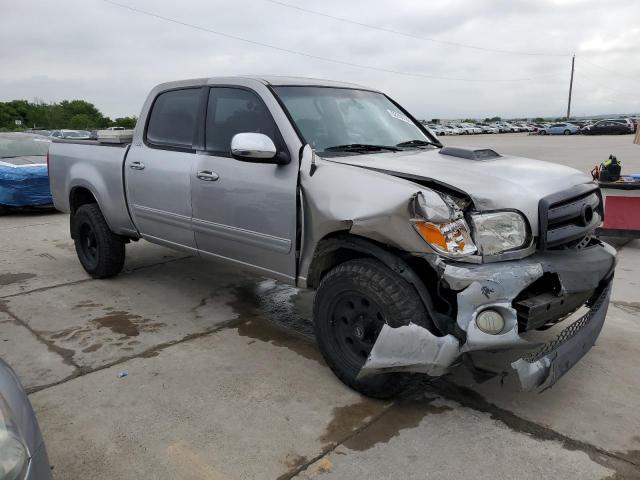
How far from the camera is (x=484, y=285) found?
2582 millimetres

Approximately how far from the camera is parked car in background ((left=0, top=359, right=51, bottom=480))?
5.12 feet

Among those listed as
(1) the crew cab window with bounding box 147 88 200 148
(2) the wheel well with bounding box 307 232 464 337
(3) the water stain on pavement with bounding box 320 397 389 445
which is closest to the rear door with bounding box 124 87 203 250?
(1) the crew cab window with bounding box 147 88 200 148

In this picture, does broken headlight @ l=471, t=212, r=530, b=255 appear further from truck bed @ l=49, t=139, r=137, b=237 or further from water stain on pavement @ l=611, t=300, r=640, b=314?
truck bed @ l=49, t=139, r=137, b=237

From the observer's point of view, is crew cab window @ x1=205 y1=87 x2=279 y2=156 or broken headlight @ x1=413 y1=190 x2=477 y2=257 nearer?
broken headlight @ x1=413 y1=190 x2=477 y2=257

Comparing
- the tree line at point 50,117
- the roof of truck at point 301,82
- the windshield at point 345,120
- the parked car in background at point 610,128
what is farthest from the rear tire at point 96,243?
the parked car in background at point 610,128

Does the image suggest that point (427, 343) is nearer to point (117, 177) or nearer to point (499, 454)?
point (499, 454)

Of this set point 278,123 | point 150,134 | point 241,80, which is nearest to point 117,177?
point 150,134

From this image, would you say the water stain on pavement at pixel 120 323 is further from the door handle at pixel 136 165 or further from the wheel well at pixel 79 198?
the wheel well at pixel 79 198

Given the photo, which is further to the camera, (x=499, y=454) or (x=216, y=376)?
(x=216, y=376)

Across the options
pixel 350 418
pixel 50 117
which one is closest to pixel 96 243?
pixel 350 418

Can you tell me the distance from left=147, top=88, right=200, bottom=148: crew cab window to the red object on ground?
16.4ft

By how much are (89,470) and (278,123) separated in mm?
2287

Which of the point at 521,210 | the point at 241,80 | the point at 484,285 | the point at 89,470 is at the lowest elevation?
the point at 89,470

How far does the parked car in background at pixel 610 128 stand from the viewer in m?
41.9
